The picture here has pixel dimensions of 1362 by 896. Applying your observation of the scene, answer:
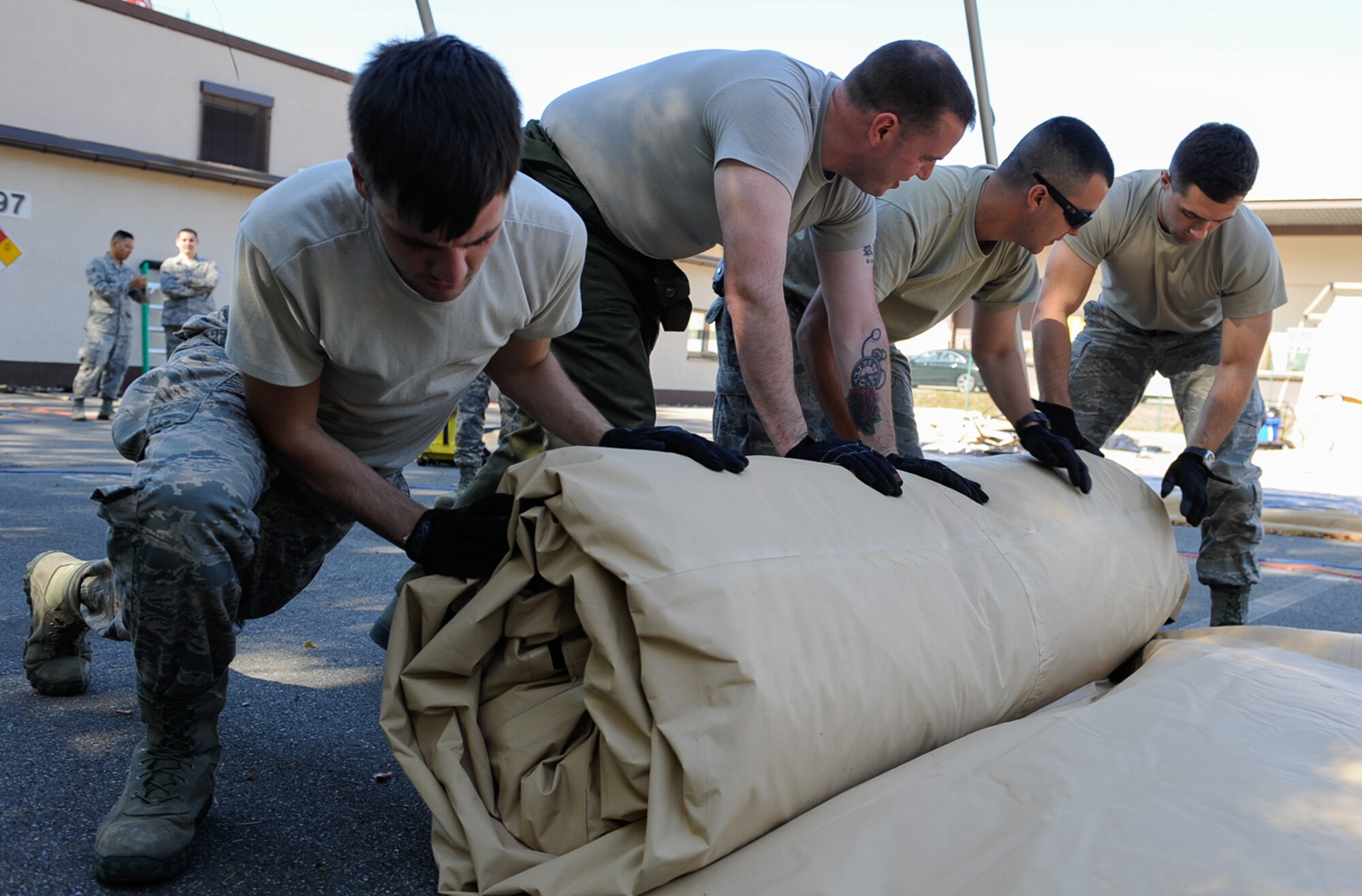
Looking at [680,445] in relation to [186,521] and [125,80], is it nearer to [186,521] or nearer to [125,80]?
[186,521]

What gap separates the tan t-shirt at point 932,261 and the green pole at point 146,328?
376 inches

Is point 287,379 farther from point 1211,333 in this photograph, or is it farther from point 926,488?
point 1211,333

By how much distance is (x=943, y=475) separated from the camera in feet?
6.56

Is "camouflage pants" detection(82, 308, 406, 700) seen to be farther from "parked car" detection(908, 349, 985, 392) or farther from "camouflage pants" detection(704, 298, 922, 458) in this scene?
"parked car" detection(908, 349, 985, 392)

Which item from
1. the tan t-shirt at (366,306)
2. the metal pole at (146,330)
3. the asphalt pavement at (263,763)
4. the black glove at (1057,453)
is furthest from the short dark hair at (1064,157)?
the metal pole at (146,330)

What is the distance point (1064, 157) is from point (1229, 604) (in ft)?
5.16

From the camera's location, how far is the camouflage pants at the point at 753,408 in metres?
3.14

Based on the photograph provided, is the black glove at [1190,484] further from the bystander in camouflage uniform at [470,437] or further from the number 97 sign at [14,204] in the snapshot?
the number 97 sign at [14,204]

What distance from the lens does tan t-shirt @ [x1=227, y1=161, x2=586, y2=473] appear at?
1.57 metres

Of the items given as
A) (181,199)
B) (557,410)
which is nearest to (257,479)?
(557,410)

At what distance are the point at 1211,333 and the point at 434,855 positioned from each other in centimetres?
305

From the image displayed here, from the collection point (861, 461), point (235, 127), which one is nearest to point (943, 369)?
point (235, 127)

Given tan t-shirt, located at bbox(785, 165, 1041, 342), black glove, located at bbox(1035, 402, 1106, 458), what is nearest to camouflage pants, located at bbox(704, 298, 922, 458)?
tan t-shirt, located at bbox(785, 165, 1041, 342)

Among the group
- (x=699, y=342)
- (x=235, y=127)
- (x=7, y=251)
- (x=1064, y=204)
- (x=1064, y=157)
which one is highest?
(x=235, y=127)
